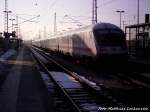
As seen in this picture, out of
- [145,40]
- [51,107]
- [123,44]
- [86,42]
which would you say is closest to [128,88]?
[51,107]

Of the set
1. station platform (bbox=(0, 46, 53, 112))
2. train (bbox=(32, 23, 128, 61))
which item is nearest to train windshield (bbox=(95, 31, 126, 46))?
train (bbox=(32, 23, 128, 61))

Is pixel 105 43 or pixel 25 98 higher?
pixel 105 43

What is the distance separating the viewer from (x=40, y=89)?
1656 cm

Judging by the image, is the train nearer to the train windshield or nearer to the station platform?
the train windshield

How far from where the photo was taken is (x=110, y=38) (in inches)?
990

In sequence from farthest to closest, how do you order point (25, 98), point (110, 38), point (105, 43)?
point (110, 38), point (105, 43), point (25, 98)

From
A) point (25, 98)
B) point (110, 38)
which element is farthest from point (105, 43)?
point (25, 98)

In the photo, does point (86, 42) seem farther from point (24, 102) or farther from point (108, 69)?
point (24, 102)

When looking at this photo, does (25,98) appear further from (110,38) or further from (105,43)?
(110,38)

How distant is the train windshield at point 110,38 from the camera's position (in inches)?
977

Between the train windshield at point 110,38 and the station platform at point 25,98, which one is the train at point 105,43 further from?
the station platform at point 25,98

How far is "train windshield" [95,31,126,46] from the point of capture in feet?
81.4

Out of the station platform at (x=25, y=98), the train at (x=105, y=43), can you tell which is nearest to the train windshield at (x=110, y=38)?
the train at (x=105, y=43)

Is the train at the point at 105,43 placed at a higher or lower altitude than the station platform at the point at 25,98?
higher
